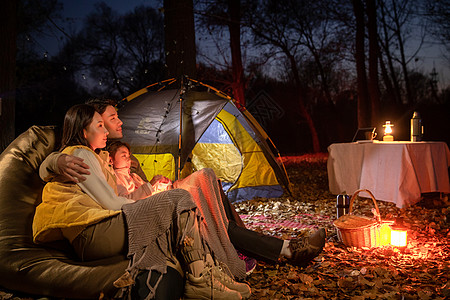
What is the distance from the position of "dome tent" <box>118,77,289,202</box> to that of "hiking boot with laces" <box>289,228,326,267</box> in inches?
92.4

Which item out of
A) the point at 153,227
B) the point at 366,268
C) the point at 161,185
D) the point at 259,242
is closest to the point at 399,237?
the point at 366,268

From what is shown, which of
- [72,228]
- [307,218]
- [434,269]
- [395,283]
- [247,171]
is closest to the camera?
[72,228]

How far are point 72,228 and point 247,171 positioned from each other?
14.5 feet

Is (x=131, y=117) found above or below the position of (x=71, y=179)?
above

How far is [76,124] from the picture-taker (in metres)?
2.06

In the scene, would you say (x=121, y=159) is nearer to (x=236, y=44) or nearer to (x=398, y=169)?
(x=398, y=169)

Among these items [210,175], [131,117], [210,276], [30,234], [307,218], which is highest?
[131,117]

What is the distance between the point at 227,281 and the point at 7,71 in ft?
13.1

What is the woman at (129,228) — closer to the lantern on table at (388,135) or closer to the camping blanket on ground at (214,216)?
the camping blanket on ground at (214,216)

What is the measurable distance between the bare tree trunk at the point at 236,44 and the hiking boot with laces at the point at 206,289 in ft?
34.6

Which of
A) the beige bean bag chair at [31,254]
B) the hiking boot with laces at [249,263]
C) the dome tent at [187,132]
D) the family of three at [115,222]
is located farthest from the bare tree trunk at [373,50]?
the beige bean bag chair at [31,254]

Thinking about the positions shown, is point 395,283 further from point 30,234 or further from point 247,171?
point 247,171

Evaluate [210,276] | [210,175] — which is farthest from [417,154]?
[210,276]

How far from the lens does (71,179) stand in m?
1.86
